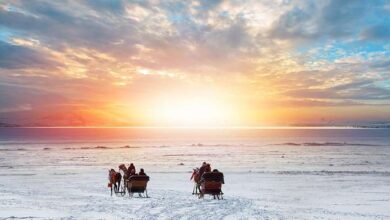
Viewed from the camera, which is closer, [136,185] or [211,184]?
[211,184]

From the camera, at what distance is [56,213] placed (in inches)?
644

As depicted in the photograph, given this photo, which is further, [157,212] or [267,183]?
[267,183]

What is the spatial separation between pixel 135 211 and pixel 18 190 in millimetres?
11641

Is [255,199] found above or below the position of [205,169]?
below

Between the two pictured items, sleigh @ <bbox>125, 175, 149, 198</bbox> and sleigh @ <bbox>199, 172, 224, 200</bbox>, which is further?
sleigh @ <bbox>125, 175, 149, 198</bbox>

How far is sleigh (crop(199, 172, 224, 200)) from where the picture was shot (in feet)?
67.3

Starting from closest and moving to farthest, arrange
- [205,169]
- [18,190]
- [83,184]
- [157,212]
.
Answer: [157,212]
[205,169]
[18,190]
[83,184]

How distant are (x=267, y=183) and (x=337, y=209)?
1071 centimetres

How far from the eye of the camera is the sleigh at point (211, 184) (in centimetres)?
2052

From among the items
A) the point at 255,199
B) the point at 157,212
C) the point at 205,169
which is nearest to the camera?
the point at 157,212

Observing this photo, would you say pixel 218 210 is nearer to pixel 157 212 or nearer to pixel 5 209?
pixel 157 212

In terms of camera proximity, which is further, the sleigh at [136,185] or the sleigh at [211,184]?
the sleigh at [136,185]

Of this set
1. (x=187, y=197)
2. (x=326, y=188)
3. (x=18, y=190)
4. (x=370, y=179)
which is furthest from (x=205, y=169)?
(x=370, y=179)

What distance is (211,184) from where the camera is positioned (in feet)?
67.5
